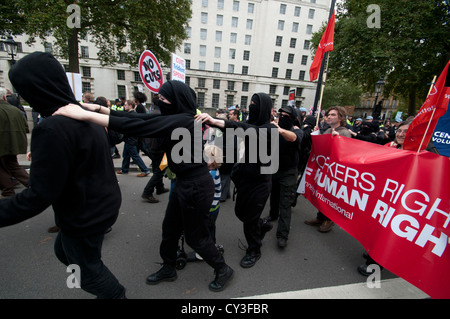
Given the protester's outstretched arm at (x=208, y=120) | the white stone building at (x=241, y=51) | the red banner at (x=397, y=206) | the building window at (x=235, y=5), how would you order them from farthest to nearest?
1. the building window at (x=235, y=5)
2. the white stone building at (x=241, y=51)
3. the red banner at (x=397, y=206)
4. the protester's outstretched arm at (x=208, y=120)

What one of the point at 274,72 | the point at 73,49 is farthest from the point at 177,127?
the point at 274,72

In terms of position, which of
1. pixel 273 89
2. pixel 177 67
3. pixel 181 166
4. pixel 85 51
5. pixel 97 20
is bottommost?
pixel 181 166

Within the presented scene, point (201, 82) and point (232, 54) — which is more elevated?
point (232, 54)

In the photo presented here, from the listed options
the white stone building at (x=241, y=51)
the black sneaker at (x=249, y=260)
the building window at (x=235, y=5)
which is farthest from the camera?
the building window at (x=235, y=5)

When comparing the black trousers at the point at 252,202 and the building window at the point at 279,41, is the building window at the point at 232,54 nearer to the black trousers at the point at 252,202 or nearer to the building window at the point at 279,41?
the building window at the point at 279,41

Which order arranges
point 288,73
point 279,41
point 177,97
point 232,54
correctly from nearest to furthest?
A: point 177,97 < point 279,41 < point 232,54 < point 288,73

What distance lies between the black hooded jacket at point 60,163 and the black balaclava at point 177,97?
0.58 m

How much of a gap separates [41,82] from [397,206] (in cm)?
316

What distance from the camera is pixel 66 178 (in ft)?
4.39

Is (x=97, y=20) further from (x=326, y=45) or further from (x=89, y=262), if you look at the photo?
(x=89, y=262)

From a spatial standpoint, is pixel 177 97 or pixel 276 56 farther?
pixel 276 56

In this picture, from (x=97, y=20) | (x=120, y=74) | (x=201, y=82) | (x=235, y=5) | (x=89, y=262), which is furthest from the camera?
(x=201, y=82)

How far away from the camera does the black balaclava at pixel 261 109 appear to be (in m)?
2.34

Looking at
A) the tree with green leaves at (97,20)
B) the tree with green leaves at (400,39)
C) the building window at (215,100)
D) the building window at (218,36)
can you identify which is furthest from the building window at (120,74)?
the tree with green leaves at (400,39)
